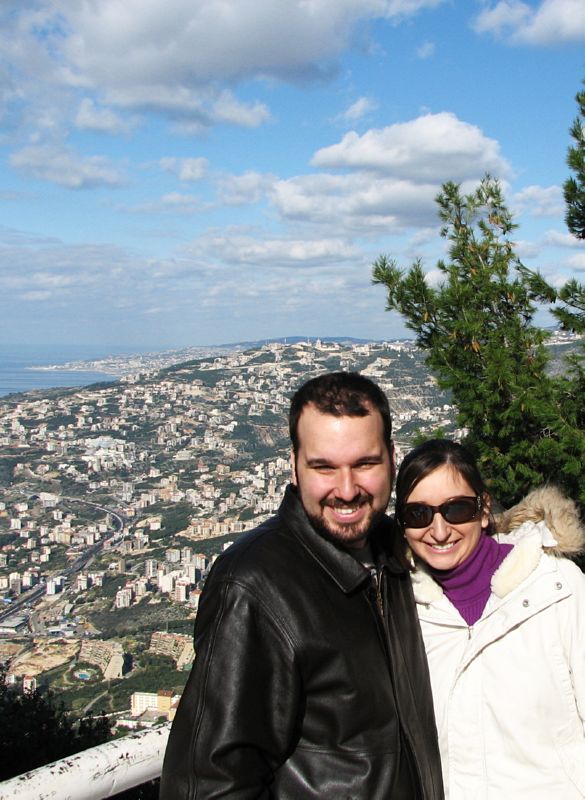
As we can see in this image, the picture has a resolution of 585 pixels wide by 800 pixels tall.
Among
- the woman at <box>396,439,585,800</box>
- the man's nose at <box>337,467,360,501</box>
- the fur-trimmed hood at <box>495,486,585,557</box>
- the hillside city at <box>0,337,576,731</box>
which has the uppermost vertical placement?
the man's nose at <box>337,467,360,501</box>

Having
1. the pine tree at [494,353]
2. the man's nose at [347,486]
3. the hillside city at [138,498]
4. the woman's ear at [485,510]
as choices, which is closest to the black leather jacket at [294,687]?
the man's nose at [347,486]

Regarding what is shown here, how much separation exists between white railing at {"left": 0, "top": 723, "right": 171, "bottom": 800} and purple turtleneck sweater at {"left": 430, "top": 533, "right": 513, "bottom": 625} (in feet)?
3.37

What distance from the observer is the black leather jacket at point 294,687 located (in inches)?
57.7

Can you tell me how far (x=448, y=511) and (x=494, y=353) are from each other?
2.54 m

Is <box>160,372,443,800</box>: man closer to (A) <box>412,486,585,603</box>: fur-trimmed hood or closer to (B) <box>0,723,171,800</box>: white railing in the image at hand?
(A) <box>412,486,585,603</box>: fur-trimmed hood

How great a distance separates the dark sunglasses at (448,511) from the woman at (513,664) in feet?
0.07

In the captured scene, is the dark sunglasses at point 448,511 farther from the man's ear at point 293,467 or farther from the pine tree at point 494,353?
the pine tree at point 494,353

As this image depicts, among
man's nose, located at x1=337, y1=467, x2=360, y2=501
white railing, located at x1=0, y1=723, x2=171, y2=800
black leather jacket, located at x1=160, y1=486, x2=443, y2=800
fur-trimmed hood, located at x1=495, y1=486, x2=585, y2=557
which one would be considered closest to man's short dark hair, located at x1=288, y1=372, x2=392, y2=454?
man's nose, located at x1=337, y1=467, x2=360, y2=501

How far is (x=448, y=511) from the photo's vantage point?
2.06 meters

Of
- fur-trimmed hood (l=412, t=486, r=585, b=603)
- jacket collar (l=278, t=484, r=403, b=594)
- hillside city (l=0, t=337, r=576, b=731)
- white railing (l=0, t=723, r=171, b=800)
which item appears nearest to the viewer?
jacket collar (l=278, t=484, r=403, b=594)

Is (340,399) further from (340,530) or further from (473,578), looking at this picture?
(473,578)

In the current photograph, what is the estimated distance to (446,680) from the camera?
6.23 ft

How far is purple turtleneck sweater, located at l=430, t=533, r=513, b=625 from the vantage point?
200cm

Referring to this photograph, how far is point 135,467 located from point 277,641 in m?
47.9
